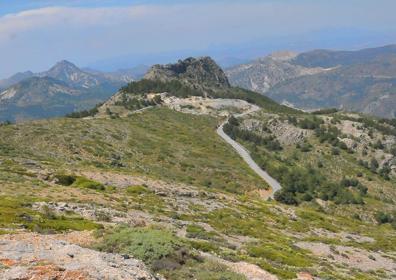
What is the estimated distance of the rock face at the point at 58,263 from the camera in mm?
16484

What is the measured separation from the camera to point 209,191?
7000 centimetres

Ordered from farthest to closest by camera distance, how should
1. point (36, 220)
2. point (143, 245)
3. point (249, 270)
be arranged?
1. point (36, 220)
2. point (249, 270)
3. point (143, 245)

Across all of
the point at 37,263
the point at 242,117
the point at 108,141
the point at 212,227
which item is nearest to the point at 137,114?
the point at 242,117

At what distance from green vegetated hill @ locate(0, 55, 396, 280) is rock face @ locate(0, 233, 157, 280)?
2228mm

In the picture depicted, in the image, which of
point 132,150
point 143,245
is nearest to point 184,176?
point 132,150

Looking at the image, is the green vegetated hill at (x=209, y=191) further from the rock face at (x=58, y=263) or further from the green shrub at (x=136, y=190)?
the rock face at (x=58, y=263)

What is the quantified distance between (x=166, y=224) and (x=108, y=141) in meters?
73.3

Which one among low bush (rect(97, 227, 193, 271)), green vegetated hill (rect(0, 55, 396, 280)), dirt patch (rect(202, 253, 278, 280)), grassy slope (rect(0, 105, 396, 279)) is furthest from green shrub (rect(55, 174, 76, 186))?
dirt patch (rect(202, 253, 278, 280))

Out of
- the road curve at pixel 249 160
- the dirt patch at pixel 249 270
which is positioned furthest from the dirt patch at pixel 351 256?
the road curve at pixel 249 160

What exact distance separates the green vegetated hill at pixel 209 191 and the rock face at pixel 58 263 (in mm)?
2228

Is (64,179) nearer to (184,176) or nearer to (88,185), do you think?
(88,185)

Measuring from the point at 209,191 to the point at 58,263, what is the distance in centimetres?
5242

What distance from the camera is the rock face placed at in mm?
16484

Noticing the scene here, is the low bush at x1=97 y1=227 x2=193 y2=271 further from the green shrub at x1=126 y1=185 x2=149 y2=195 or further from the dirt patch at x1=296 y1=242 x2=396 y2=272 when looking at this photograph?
the green shrub at x1=126 y1=185 x2=149 y2=195
